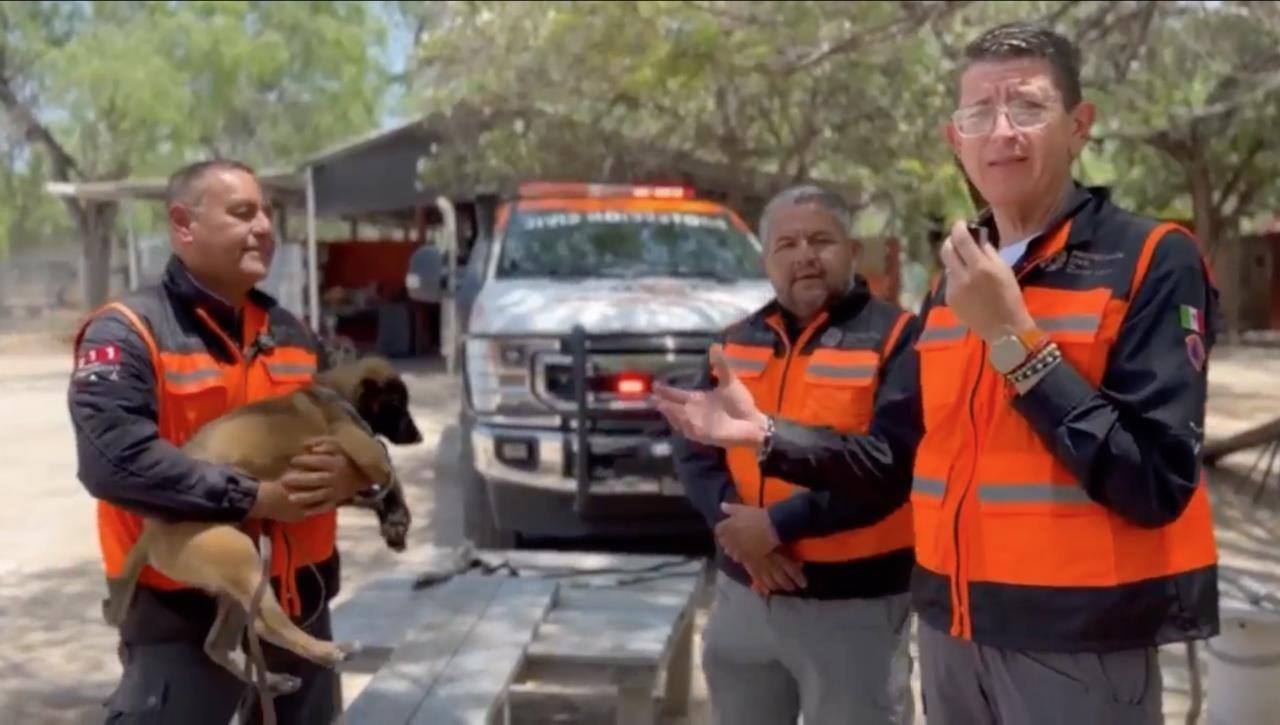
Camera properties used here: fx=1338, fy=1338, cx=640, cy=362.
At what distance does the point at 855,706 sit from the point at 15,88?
32.8m

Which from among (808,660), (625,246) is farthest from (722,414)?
(625,246)

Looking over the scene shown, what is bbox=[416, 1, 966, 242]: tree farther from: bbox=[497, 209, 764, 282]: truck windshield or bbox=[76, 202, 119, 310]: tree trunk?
bbox=[76, 202, 119, 310]: tree trunk

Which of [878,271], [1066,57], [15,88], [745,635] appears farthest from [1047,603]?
[15,88]

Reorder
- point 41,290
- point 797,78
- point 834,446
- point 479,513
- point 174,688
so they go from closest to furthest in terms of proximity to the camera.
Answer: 1. point 174,688
2. point 834,446
3. point 479,513
4. point 797,78
5. point 41,290

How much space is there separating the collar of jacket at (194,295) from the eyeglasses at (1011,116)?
152 cm

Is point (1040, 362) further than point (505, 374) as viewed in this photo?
No

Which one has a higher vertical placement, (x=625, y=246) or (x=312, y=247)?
(x=625, y=246)

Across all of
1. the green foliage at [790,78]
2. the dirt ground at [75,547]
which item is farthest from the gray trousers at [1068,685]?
the green foliage at [790,78]

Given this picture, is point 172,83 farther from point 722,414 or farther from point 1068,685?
point 1068,685

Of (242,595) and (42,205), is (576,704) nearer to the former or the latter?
(242,595)

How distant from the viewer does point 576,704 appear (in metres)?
5.07

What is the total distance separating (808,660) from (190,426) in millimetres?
1382

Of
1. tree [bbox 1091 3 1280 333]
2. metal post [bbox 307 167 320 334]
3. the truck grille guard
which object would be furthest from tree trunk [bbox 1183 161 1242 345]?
the truck grille guard

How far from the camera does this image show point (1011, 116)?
2043mm
